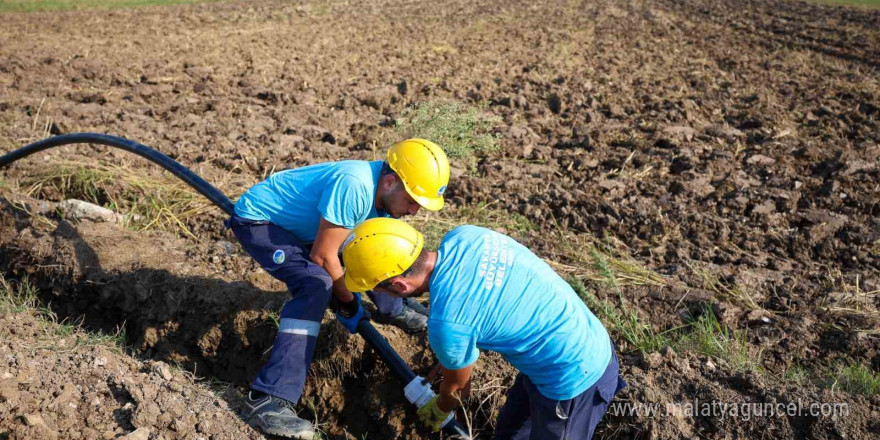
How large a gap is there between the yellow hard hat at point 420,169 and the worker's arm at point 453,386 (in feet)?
2.90

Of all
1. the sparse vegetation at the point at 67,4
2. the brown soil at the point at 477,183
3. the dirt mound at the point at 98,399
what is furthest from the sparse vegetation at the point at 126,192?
the sparse vegetation at the point at 67,4

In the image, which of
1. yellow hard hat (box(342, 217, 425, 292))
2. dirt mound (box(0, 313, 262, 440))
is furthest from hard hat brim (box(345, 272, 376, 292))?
dirt mound (box(0, 313, 262, 440))

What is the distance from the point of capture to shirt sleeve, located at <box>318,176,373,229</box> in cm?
335

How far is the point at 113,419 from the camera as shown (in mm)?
3285

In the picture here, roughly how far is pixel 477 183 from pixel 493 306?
370 centimetres

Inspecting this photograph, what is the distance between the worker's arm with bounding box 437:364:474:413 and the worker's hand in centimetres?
83

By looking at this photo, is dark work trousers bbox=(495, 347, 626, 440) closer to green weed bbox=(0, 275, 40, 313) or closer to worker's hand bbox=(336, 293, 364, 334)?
worker's hand bbox=(336, 293, 364, 334)

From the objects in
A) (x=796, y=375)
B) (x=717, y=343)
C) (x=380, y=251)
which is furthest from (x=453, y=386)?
(x=796, y=375)

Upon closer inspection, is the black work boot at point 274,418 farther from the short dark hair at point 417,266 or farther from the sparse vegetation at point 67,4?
the sparse vegetation at point 67,4

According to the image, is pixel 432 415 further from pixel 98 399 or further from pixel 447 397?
pixel 98 399

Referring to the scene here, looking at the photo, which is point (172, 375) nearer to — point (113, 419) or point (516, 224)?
point (113, 419)

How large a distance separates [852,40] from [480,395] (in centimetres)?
1355

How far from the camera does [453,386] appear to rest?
10.0 ft

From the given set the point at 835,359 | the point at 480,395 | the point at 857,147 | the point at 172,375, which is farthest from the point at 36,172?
the point at 857,147
